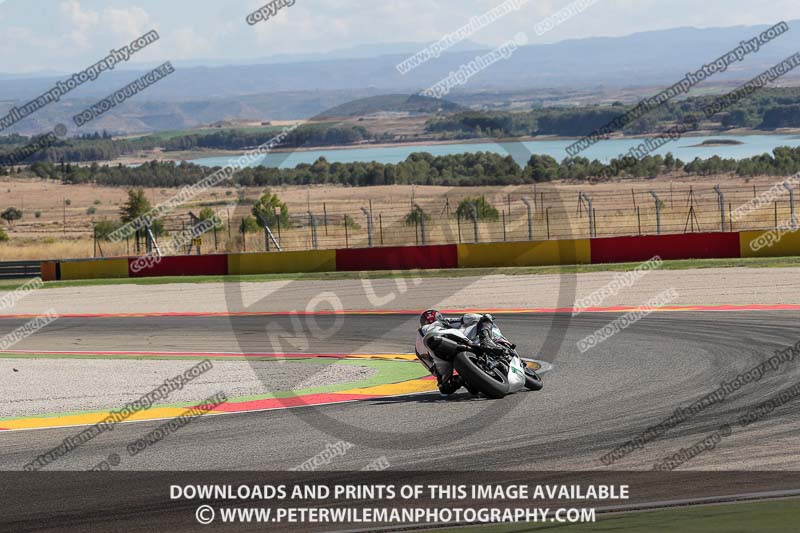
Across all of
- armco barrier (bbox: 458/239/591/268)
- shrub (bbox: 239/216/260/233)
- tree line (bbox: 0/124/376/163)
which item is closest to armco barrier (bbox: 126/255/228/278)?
armco barrier (bbox: 458/239/591/268)

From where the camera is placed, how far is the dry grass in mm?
38094

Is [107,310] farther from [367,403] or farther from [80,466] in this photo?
[80,466]

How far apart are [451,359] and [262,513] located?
14.0 feet

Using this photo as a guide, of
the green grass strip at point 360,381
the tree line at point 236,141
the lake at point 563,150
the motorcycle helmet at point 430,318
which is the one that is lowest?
the green grass strip at point 360,381

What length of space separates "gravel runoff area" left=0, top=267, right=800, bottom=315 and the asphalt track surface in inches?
205

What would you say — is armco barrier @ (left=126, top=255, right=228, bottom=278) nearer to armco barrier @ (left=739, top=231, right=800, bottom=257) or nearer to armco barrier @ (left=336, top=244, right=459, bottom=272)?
armco barrier @ (left=336, top=244, right=459, bottom=272)

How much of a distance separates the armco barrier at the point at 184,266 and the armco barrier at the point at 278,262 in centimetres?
35

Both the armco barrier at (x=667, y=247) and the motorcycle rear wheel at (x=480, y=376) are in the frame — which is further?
the armco barrier at (x=667, y=247)

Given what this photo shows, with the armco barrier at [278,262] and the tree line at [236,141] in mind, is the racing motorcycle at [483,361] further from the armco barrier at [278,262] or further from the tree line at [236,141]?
the tree line at [236,141]

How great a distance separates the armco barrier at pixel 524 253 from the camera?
28875 millimetres

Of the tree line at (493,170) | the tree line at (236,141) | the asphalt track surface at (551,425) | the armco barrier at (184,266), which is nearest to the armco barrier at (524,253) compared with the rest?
the armco barrier at (184,266)

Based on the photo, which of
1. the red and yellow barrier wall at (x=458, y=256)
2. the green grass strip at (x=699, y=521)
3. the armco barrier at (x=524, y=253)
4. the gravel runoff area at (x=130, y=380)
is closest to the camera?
the green grass strip at (x=699, y=521)

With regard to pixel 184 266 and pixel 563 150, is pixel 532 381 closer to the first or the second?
pixel 184 266

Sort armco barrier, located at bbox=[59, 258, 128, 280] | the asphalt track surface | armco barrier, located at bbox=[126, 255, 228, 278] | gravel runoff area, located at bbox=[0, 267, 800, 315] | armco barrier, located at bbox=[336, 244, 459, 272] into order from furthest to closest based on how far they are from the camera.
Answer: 1. armco barrier, located at bbox=[59, 258, 128, 280]
2. armco barrier, located at bbox=[126, 255, 228, 278]
3. armco barrier, located at bbox=[336, 244, 459, 272]
4. gravel runoff area, located at bbox=[0, 267, 800, 315]
5. the asphalt track surface
